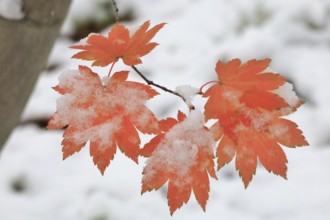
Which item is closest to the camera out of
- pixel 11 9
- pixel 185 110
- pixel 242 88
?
pixel 242 88

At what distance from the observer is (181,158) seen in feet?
1.71

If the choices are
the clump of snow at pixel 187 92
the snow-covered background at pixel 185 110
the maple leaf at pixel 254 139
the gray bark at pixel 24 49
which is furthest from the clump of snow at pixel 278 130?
the snow-covered background at pixel 185 110

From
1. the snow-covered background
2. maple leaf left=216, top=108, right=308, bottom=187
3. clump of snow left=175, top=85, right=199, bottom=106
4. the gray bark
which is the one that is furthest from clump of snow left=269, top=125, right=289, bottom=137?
the snow-covered background

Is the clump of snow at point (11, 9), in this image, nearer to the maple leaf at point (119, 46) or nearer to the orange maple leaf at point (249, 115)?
the maple leaf at point (119, 46)

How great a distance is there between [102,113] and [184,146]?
4.2 inches

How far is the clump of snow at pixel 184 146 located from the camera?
0.52 m

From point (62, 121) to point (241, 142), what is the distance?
0.22m

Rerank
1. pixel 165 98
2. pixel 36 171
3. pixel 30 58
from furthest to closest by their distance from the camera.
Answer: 1. pixel 165 98
2. pixel 36 171
3. pixel 30 58

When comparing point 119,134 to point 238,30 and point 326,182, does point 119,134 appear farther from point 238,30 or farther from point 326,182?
point 238,30

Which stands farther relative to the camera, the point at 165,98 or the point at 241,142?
the point at 165,98

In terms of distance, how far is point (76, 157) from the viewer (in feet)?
6.34

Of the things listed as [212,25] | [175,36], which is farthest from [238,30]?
[175,36]

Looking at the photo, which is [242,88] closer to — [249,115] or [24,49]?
[249,115]

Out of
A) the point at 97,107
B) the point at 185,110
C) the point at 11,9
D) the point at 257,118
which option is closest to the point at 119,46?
the point at 97,107
